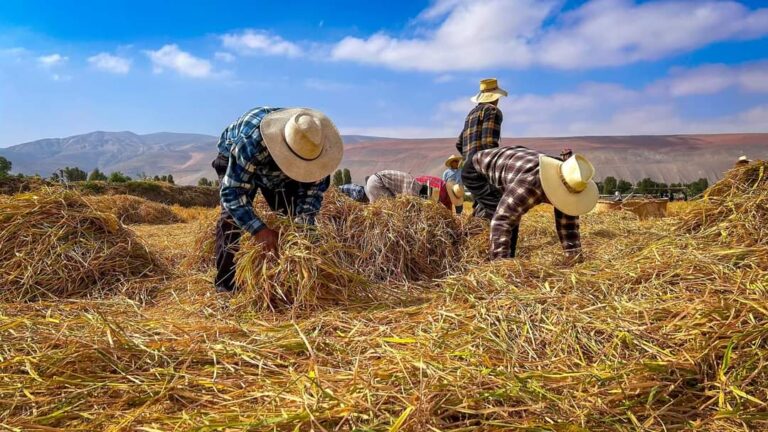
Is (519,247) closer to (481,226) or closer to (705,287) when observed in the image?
(481,226)

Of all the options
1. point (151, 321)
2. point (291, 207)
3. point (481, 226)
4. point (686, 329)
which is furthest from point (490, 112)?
point (151, 321)

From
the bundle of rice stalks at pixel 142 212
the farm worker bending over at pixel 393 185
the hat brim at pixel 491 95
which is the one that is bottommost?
the bundle of rice stalks at pixel 142 212

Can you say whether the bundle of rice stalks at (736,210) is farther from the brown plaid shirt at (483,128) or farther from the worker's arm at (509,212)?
the brown plaid shirt at (483,128)

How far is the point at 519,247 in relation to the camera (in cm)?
433

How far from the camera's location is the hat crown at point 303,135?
2623 millimetres

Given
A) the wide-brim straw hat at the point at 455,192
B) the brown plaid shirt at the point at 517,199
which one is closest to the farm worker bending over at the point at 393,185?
the wide-brim straw hat at the point at 455,192

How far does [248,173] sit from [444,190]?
10.2ft

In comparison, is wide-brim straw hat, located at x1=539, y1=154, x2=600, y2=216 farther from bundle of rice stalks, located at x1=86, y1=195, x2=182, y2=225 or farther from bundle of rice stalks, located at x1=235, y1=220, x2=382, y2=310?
bundle of rice stalks, located at x1=86, y1=195, x2=182, y2=225

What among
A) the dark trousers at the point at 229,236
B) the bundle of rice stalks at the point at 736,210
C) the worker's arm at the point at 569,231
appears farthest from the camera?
the worker's arm at the point at 569,231

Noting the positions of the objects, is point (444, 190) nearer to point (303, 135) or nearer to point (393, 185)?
point (393, 185)

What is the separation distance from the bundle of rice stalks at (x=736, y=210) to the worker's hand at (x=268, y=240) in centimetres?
241

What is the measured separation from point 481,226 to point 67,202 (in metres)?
3.09

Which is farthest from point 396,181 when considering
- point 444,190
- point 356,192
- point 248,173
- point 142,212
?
point 142,212

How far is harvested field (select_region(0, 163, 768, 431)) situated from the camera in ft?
4.54
